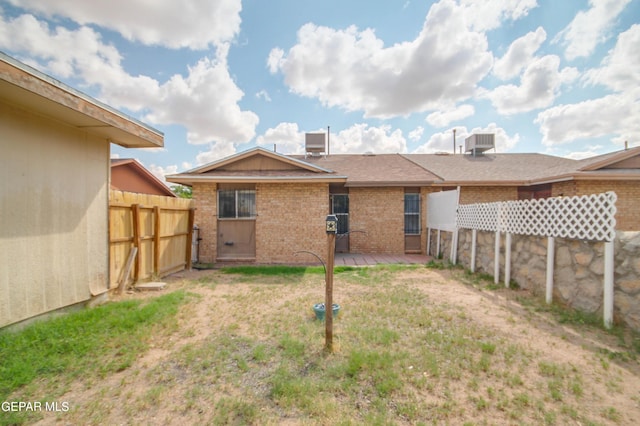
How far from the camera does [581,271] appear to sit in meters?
4.48

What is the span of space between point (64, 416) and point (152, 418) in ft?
2.49

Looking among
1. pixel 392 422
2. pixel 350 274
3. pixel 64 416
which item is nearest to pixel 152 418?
pixel 64 416

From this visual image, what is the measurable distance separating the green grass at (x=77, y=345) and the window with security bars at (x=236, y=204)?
4.72 m

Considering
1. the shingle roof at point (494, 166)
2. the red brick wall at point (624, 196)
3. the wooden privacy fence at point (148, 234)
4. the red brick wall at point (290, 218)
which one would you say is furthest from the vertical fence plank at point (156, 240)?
the red brick wall at point (624, 196)

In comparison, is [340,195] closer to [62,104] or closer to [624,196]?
[62,104]

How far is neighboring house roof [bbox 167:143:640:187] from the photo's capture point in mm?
9055

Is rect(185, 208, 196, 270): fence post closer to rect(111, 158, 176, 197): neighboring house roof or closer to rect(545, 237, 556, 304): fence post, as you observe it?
rect(111, 158, 176, 197): neighboring house roof

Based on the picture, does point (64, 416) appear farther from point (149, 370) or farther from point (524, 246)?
point (524, 246)

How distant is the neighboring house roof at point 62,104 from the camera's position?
310 cm

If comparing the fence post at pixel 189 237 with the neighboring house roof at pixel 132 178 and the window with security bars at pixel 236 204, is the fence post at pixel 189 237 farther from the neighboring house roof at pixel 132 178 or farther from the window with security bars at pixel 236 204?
the neighboring house roof at pixel 132 178

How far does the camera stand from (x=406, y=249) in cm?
1127

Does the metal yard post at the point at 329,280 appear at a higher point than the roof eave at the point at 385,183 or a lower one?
lower

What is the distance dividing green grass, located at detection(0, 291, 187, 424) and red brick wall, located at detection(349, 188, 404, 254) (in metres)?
7.68
